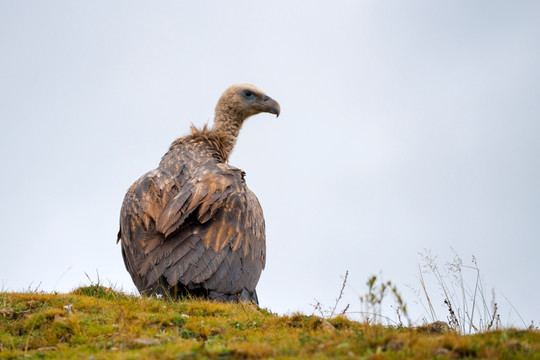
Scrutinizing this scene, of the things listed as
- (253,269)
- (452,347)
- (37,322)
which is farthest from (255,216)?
(452,347)

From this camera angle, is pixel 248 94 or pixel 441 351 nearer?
pixel 441 351

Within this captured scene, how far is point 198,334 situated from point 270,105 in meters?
8.66

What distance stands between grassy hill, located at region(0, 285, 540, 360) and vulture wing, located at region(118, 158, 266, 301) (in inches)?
21.5

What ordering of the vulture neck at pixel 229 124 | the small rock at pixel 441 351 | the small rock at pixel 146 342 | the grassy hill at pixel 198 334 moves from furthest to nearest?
the vulture neck at pixel 229 124 → the small rock at pixel 146 342 → the grassy hill at pixel 198 334 → the small rock at pixel 441 351

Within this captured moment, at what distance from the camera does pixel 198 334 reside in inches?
288

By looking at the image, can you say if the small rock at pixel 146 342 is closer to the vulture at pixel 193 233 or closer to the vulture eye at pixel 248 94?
the vulture at pixel 193 233

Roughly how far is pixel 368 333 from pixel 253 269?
3.86 meters

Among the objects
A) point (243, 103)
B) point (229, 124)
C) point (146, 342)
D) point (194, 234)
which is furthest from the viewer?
point (243, 103)

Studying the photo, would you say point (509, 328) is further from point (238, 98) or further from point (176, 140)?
point (238, 98)

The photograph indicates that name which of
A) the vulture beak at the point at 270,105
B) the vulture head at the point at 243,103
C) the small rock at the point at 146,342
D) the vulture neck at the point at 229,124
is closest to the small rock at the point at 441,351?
the small rock at the point at 146,342

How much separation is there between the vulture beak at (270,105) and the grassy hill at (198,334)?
6.78 metres

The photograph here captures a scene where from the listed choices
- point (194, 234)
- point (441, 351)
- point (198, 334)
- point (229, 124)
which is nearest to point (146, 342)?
point (198, 334)

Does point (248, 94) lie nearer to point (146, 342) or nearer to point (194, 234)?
point (194, 234)

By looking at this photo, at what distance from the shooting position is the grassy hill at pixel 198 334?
5.72 meters
